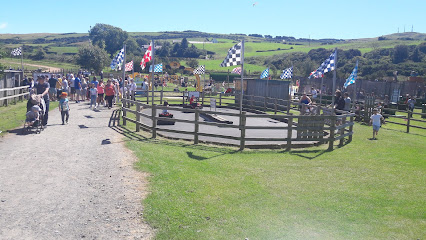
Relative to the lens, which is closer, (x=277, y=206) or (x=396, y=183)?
(x=277, y=206)

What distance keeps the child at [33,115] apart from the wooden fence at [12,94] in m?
9.64

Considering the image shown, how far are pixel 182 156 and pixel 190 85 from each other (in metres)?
47.4

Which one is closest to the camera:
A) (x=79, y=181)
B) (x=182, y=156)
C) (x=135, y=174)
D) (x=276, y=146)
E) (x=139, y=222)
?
(x=139, y=222)

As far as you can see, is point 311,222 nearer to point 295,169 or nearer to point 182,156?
point 295,169

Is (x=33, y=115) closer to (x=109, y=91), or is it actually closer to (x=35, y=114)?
(x=35, y=114)

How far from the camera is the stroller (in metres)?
13.6

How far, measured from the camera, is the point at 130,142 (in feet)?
41.8

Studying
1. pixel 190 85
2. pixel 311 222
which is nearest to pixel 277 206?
pixel 311 222

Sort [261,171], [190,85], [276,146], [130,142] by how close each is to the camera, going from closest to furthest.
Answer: [261,171], [130,142], [276,146], [190,85]

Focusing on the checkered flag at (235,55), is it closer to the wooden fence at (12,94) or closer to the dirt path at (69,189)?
the dirt path at (69,189)

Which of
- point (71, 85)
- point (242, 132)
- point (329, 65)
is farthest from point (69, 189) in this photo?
point (71, 85)

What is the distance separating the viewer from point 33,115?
13.6m

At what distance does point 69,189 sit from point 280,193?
4.33m

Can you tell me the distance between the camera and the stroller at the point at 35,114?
534 inches
